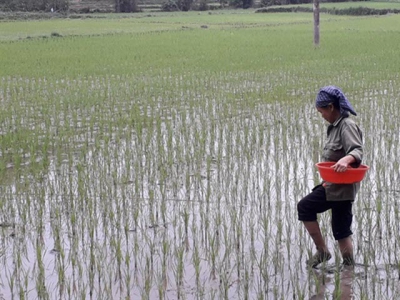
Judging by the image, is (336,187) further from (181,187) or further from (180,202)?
(181,187)

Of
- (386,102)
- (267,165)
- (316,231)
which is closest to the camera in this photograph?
(316,231)

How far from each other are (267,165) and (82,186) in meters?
1.60

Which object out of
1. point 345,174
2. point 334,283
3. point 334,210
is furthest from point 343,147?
point 334,283

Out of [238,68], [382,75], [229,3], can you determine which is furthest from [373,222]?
[229,3]

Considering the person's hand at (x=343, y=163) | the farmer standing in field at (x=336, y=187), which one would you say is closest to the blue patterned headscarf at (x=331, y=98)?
the farmer standing in field at (x=336, y=187)

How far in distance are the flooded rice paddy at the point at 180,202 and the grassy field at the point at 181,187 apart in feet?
0.05

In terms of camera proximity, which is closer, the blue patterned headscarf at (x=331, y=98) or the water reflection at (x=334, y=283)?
the water reflection at (x=334, y=283)

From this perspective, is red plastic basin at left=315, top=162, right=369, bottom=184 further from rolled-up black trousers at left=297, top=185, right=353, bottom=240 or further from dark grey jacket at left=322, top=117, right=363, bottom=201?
rolled-up black trousers at left=297, top=185, right=353, bottom=240

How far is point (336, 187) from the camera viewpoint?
3.54 metres

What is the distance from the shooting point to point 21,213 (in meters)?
4.64

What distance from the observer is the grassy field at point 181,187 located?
3.55 meters

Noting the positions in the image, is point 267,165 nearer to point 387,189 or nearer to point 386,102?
point 387,189

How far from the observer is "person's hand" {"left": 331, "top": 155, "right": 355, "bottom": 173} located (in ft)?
10.8

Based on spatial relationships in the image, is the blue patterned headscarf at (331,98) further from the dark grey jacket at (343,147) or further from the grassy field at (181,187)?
the grassy field at (181,187)
